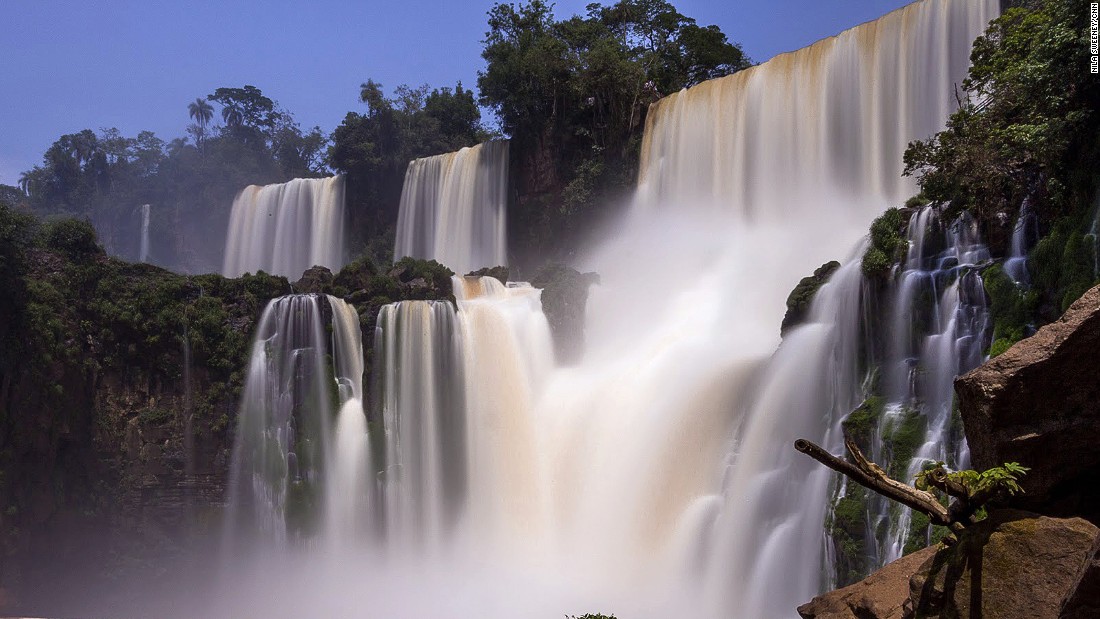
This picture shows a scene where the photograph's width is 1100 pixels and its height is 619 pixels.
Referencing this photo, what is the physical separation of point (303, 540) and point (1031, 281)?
16.1 m

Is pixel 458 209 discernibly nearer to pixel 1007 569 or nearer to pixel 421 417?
pixel 421 417

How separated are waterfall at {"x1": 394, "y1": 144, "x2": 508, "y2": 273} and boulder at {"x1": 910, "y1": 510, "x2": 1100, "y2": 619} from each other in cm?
2716

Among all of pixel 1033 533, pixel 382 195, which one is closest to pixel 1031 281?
pixel 1033 533

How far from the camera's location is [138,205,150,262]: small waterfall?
149ft

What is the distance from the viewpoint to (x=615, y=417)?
1916cm

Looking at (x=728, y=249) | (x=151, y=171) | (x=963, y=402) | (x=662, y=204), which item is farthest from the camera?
(x=151, y=171)

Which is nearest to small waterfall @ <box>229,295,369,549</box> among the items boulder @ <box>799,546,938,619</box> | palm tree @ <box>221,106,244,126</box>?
boulder @ <box>799,546,938,619</box>

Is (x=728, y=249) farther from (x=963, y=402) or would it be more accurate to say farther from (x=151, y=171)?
(x=151, y=171)

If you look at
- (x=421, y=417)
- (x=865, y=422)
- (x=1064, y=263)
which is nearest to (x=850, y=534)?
(x=865, y=422)

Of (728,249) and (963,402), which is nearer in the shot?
(963,402)

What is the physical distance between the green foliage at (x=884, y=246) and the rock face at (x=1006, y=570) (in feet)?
29.8

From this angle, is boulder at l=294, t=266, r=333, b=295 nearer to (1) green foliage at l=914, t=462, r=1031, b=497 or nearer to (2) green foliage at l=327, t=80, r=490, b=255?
(2) green foliage at l=327, t=80, r=490, b=255
